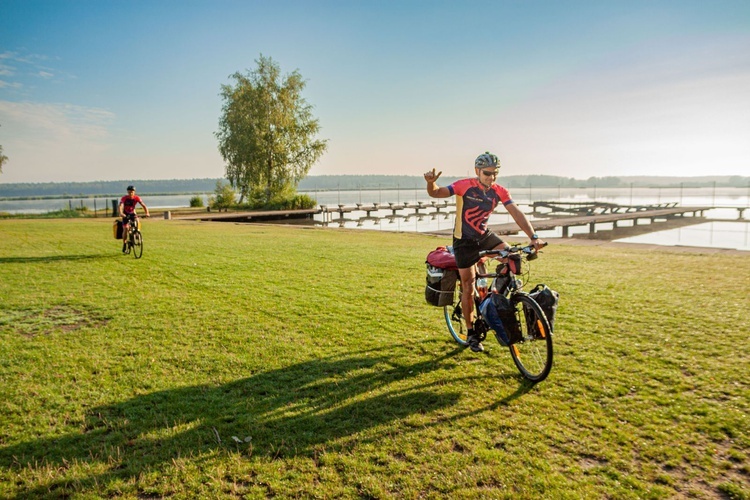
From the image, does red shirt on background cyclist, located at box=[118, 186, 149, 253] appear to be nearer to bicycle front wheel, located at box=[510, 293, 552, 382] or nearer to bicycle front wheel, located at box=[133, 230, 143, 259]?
bicycle front wheel, located at box=[133, 230, 143, 259]

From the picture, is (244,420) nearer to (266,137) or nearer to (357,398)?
(357,398)

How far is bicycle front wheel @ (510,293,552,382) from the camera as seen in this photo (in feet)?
15.0

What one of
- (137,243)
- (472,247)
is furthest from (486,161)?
(137,243)

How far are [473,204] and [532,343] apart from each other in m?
1.69

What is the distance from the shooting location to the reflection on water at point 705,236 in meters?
26.8

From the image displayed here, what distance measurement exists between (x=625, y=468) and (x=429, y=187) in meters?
3.12

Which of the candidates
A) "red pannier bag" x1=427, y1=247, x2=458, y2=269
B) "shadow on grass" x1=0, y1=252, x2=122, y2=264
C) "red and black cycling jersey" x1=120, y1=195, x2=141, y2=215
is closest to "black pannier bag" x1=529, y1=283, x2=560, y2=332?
"red pannier bag" x1=427, y1=247, x2=458, y2=269

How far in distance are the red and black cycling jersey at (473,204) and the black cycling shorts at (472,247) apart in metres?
0.06

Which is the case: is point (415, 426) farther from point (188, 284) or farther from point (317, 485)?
point (188, 284)

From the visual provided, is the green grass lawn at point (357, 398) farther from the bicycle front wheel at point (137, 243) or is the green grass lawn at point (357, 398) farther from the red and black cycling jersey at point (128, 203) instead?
the red and black cycling jersey at point (128, 203)

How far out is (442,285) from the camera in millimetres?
5750

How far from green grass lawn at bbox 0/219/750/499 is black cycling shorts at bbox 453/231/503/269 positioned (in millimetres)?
1202

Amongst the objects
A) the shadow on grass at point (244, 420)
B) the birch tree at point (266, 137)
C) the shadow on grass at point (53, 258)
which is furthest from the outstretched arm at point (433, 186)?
the birch tree at point (266, 137)

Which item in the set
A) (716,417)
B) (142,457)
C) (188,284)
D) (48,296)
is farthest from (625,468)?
(48,296)
